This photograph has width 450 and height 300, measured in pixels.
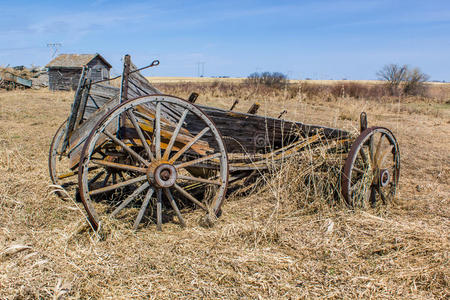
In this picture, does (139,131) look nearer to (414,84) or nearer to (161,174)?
(161,174)

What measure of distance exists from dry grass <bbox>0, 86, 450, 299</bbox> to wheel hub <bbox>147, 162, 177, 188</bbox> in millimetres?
512

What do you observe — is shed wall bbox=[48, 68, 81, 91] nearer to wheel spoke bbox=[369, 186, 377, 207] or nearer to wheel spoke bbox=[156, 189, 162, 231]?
wheel spoke bbox=[156, 189, 162, 231]

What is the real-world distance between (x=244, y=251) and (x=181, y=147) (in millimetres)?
1356

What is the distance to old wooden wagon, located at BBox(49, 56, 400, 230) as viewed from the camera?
11.2ft

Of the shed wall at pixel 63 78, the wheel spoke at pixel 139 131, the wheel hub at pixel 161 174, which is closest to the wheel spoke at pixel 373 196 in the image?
the wheel hub at pixel 161 174

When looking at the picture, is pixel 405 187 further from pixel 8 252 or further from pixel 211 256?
pixel 8 252

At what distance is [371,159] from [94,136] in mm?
3155

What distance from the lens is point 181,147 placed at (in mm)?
3861

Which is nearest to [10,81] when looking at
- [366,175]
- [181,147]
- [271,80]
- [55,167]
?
[271,80]

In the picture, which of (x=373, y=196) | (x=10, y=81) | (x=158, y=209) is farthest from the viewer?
(x=10, y=81)

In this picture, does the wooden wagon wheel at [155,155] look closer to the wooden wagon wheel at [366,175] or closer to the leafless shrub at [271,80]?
the wooden wagon wheel at [366,175]

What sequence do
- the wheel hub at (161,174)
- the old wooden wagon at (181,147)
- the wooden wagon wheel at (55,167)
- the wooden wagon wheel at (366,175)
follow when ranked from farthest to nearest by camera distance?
the wooden wagon wheel at (55,167)
the wooden wagon wheel at (366,175)
the old wooden wagon at (181,147)
the wheel hub at (161,174)

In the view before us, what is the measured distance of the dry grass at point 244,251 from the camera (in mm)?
2527

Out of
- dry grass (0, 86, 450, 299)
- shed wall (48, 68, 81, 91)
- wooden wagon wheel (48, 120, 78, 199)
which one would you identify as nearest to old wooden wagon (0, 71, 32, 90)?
shed wall (48, 68, 81, 91)
